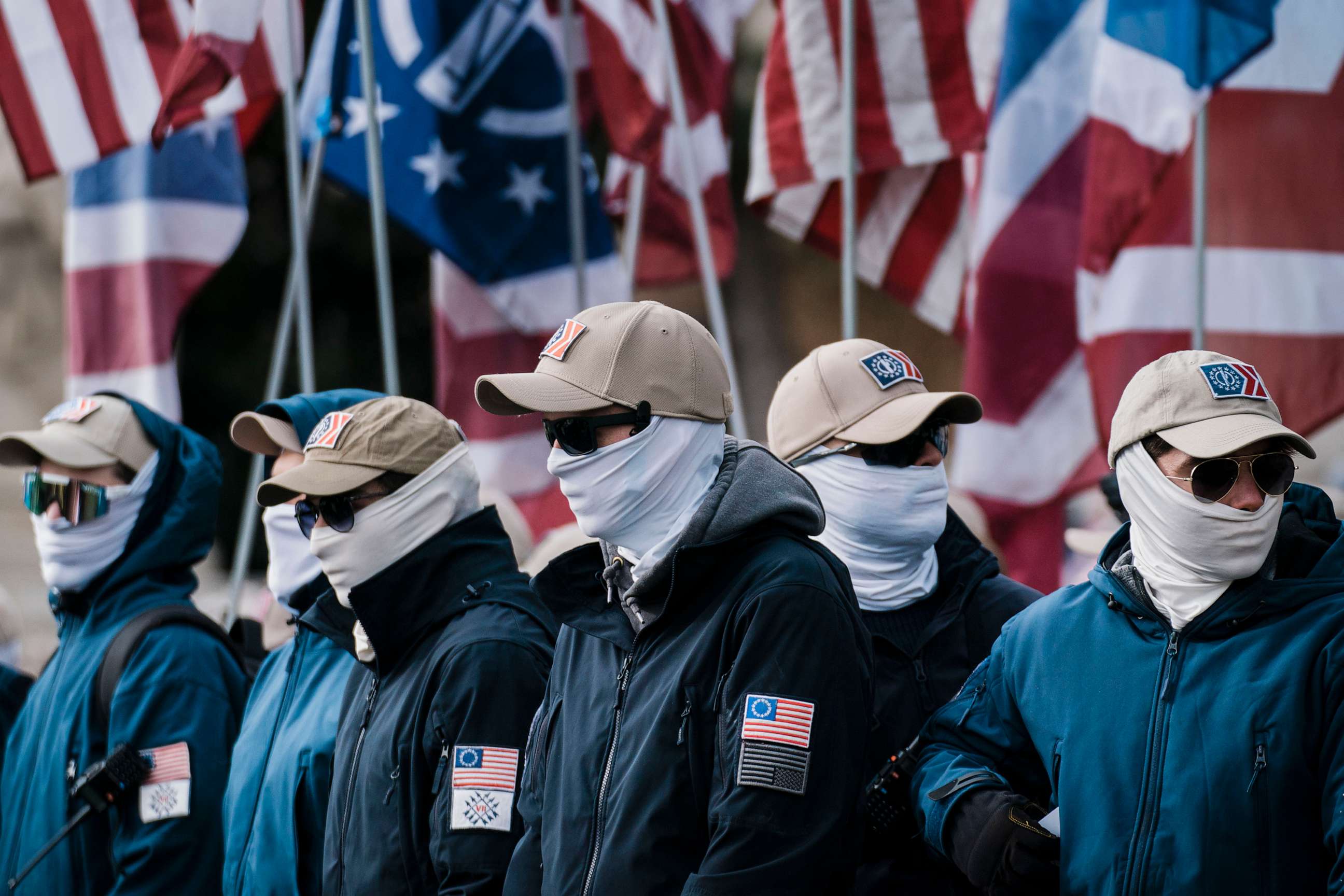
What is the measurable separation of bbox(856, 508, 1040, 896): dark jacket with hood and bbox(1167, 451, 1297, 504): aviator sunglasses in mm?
894

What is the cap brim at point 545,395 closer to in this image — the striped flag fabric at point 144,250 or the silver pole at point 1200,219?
the silver pole at point 1200,219

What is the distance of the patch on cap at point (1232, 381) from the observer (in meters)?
3.07

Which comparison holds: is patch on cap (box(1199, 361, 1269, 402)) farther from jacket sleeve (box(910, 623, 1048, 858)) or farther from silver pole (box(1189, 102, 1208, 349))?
silver pole (box(1189, 102, 1208, 349))

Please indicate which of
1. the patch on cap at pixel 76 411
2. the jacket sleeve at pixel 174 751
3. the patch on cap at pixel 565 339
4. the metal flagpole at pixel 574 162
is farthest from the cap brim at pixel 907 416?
the metal flagpole at pixel 574 162

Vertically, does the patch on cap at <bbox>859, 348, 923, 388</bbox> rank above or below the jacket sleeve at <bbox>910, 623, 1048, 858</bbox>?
above

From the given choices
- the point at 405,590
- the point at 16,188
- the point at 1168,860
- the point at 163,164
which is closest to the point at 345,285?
the point at 16,188

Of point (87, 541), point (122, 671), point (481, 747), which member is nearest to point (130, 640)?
point (122, 671)

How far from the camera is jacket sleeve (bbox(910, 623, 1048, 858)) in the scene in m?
3.17

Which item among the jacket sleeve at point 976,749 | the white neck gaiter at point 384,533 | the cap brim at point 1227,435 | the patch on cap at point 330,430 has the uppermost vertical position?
the cap brim at point 1227,435

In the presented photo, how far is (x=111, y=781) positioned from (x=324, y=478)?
48.5 inches

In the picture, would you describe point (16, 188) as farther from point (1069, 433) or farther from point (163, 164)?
point (1069, 433)

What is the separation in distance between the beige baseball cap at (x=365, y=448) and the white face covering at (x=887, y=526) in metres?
1.01

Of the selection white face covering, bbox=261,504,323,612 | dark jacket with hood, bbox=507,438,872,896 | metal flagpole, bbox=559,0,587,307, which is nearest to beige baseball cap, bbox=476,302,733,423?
dark jacket with hood, bbox=507,438,872,896

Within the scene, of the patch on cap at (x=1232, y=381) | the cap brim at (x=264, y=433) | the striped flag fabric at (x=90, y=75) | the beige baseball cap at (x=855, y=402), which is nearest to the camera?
the patch on cap at (x=1232, y=381)
